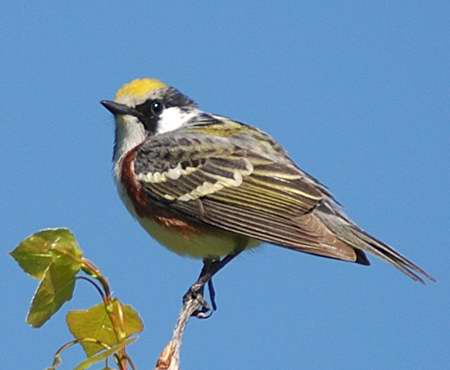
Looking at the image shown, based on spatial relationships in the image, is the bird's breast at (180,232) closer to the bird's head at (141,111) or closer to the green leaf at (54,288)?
the bird's head at (141,111)

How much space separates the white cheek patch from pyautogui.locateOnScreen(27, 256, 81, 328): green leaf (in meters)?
4.28

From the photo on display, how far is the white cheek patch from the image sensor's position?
7512 millimetres

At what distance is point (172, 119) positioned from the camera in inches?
299

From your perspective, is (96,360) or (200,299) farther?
(200,299)

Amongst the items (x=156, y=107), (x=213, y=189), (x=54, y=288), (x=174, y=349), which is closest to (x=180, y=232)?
(x=213, y=189)

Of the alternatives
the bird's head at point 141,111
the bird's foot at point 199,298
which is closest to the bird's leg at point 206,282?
the bird's foot at point 199,298

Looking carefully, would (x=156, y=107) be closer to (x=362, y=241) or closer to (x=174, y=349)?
(x=362, y=241)

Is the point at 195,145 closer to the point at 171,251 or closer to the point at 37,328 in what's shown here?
the point at 171,251

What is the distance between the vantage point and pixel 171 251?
6.55 m

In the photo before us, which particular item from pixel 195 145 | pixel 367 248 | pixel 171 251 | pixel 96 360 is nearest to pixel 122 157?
pixel 195 145

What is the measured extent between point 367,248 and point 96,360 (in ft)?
10.8

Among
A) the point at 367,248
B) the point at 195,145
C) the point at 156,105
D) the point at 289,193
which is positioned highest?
the point at 156,105

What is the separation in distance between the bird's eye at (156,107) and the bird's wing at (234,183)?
0.87 feet

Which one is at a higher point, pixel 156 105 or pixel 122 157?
pixel 156 105
